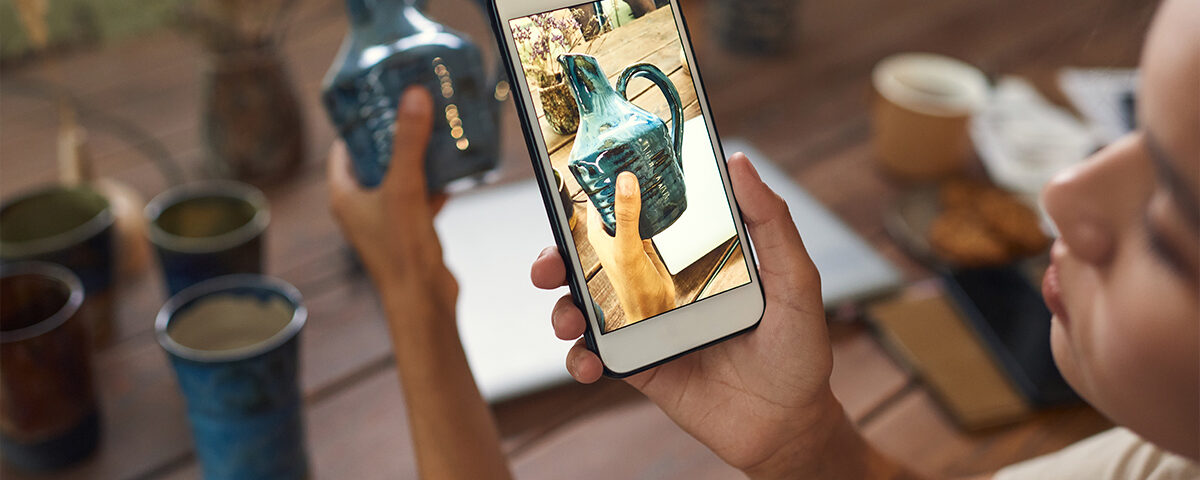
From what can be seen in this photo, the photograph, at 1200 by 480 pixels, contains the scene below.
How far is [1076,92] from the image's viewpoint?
86 centimetres

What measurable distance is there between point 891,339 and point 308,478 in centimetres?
38

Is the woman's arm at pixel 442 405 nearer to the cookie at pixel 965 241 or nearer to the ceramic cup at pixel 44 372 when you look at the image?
the ceramic cup at pixel 44 372

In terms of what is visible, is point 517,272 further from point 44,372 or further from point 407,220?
point 44,372

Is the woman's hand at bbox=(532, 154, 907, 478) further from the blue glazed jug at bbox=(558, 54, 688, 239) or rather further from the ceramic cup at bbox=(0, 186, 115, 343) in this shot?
the ceramic cup at bbox=(0, 186, 115, 343)

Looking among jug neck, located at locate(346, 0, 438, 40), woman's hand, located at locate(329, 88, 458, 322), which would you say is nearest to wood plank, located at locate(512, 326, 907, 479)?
woman's hand, located at locate(329, 88, 458, 322)

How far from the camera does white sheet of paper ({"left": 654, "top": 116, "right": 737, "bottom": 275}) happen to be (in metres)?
0.30

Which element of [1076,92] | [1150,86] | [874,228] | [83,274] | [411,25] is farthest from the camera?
[1076,92]

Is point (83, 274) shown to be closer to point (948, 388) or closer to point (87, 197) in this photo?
point (87, 197)

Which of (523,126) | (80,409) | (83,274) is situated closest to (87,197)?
(83,274)

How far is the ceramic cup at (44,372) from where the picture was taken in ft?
1.35

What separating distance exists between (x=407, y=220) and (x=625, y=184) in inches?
6.4

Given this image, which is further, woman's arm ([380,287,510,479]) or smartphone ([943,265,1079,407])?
smartphone ([943,265,1079,407])

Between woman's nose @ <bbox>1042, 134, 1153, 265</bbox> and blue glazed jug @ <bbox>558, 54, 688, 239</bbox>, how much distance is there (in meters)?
0.13

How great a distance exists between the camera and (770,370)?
319mm
